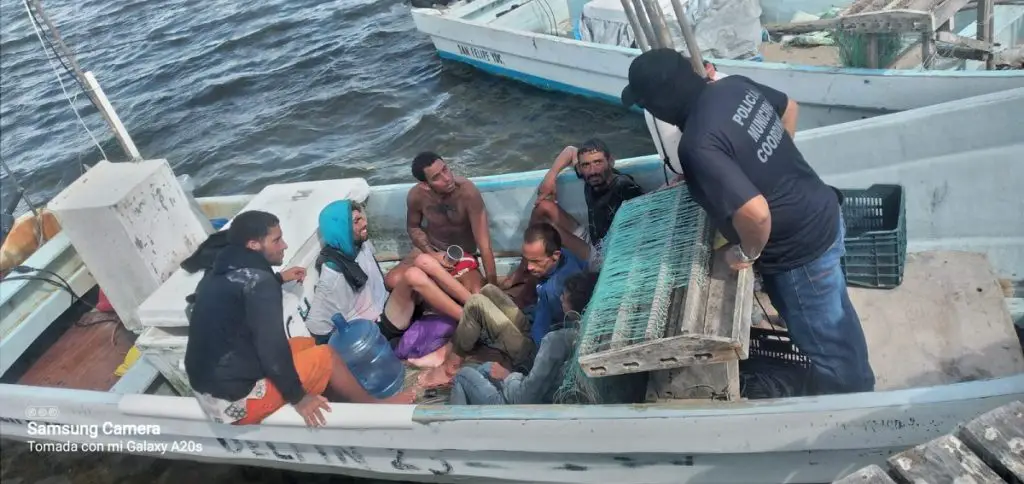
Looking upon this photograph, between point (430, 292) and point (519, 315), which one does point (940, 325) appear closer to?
point (519, 315)

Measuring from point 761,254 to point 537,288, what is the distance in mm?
1755

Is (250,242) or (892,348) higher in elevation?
(250,242)

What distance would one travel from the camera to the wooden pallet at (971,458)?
2.02 m

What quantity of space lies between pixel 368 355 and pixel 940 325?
3.17 meters

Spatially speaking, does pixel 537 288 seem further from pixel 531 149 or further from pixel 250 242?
pixel 531 149

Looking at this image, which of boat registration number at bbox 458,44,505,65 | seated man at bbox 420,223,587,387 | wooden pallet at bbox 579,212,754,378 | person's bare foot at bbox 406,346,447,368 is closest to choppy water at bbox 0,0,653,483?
boat registration number at bbox 458,44,505,65

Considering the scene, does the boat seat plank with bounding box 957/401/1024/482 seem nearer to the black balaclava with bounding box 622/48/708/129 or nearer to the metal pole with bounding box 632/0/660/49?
the black balaclava with bounding box 622/48/708/129

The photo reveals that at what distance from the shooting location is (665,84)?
2688 millimetres

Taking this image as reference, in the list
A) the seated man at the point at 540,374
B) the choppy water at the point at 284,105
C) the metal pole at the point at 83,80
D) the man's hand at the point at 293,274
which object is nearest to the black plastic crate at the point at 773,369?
the seated man at the point at 540,374

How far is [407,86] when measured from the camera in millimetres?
10727

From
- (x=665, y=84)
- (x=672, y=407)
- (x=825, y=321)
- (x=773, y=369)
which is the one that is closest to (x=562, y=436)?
(x=672, y=407)

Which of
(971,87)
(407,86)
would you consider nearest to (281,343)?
(971,87)

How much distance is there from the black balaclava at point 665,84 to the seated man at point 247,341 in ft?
6.22

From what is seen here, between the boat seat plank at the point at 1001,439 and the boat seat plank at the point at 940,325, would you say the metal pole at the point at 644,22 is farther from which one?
the boat seat plank at the point at 1001,439
